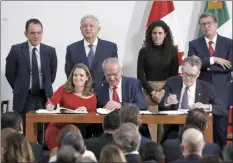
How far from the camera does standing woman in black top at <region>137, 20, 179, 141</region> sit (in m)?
9.53

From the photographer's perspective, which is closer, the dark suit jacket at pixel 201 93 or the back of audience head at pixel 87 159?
the back of audience head at pixel 87 159

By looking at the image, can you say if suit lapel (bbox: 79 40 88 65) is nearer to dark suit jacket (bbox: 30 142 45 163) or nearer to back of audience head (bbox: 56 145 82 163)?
dark suit jacket (bbox: 30 142 45 163)

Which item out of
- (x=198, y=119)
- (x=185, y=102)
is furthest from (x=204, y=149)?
(x=185, y=102)

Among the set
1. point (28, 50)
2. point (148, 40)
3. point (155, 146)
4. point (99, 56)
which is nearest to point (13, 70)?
point (28, 50)

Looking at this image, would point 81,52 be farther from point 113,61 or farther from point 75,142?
point 75,142

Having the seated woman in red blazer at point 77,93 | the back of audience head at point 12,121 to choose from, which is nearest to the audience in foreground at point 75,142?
the back of audience head at point 12,121

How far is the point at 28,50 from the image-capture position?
9.72 m

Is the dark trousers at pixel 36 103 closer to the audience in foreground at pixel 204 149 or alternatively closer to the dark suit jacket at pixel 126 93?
the dark suit jacket at pixel 126 93

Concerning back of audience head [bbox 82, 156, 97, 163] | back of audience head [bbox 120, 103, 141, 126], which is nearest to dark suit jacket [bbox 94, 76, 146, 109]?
back of audience head [bbox 120, 103, 141, 126]

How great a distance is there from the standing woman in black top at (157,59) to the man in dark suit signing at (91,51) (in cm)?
40

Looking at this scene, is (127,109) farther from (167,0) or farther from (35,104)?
(167,0)

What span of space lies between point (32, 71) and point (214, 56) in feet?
7.10

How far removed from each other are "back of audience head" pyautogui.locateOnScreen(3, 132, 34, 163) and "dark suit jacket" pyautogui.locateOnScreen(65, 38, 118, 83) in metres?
2.99

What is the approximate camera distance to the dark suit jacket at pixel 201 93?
879cm
